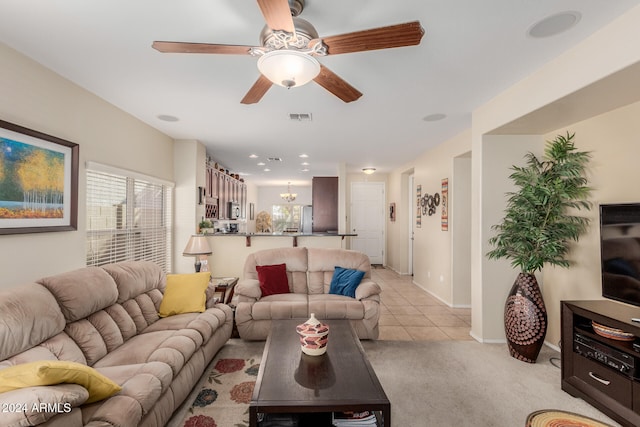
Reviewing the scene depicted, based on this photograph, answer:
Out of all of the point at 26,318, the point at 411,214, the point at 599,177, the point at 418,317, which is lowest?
the point at 418,317

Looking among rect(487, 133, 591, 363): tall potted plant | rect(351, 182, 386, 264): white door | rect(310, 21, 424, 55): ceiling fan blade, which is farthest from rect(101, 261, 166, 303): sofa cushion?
rect(351, 182, 386, 264): white door

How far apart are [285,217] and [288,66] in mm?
10450

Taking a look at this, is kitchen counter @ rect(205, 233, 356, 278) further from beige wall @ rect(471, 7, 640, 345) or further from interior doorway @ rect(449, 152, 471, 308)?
beige wall @ rect(471, 7, 640, 345)

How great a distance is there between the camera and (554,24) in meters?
1.99

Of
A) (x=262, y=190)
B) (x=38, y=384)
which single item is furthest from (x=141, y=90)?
(x=262, y=190)

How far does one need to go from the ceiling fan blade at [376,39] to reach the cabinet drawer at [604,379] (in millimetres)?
2577

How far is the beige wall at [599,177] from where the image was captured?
2.49 metres

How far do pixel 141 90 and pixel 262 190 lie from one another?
9.07 m

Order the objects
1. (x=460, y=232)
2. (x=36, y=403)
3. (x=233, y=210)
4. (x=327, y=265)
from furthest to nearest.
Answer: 1. (x=233, y=210)
2. (x=460, y=232)
3. (x=327, y=265)
4. (x=36, y=403)

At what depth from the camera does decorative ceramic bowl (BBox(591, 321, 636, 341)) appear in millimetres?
2123

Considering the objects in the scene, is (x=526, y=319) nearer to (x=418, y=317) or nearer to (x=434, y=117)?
(x=418, y=317)

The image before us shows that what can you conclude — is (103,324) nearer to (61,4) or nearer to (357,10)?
(61,4)

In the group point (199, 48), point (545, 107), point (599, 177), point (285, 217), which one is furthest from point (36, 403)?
point (285, 217)

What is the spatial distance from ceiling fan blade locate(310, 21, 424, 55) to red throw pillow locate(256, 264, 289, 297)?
2743mm
